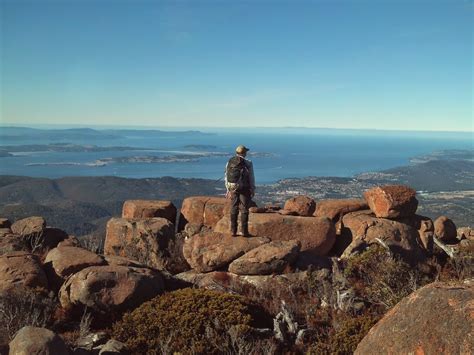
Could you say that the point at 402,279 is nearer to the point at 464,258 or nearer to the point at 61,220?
the point at 464,258

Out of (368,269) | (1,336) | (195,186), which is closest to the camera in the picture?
(1,336)

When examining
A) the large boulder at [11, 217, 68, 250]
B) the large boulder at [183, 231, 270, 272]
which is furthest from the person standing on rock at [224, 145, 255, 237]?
the large boulder at [11, 217, 68, 250]

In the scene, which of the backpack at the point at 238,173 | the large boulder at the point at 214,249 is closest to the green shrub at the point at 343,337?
the large boulder at the point at 214,249

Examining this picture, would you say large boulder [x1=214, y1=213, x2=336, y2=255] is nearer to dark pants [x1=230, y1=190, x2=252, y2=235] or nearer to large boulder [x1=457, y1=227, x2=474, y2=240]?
dark pants [x1=230, y1=190, x2=252, y2=235]

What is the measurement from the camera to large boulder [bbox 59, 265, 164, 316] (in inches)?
447

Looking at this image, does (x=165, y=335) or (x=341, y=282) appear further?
(x=341, y=282)

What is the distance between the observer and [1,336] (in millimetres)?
9305

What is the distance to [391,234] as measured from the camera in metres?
17.5

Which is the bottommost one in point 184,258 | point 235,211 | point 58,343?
point 184,258

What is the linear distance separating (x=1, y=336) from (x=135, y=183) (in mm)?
183063

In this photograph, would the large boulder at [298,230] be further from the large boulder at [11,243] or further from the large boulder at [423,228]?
the large boulder at [11,243]

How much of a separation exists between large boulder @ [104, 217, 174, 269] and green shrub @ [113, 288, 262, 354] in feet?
17.2

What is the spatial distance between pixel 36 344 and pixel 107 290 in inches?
153

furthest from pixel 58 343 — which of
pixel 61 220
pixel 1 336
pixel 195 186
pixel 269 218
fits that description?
pixel 195 186
